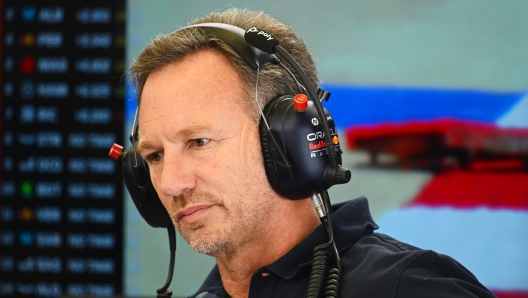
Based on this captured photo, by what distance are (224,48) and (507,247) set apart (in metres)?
1.28

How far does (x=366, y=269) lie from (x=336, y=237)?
104mm

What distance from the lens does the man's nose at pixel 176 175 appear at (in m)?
1.08

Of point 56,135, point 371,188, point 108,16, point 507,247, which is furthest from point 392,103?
point 56,135

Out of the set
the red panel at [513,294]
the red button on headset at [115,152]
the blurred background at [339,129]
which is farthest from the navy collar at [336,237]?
the red panel at [513,294]

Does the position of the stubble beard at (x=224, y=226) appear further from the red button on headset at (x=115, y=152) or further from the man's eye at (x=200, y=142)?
the red button on headset at (x=115, y=152)

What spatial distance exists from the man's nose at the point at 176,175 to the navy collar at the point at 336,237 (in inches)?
7.7

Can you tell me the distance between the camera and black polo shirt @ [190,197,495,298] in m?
0.96

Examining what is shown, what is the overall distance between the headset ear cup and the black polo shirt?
4.7 inches

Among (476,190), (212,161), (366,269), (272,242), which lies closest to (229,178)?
(212,161)

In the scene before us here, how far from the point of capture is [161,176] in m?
1.13

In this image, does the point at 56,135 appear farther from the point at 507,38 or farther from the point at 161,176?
the point at 507,38

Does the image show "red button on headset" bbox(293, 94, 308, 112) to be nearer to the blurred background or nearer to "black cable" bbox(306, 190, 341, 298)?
"black cable" bbox(306, 190, 341, 298)

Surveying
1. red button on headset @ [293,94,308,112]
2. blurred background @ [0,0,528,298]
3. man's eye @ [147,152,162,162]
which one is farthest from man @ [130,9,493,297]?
blurred background @ [0,0,528,298]

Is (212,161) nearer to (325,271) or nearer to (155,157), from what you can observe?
(155,157)
